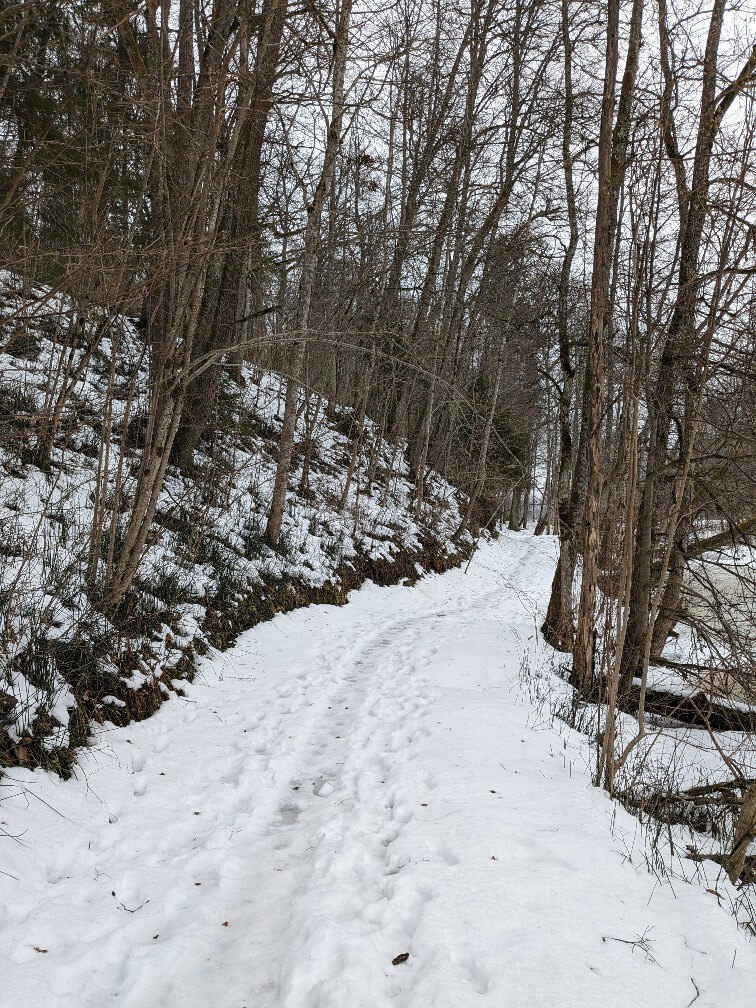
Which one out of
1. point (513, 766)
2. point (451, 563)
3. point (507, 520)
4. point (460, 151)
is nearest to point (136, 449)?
point (513, 766)

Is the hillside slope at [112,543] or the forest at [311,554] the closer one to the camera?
the forest at [311,554]

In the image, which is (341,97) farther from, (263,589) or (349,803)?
(349,803)

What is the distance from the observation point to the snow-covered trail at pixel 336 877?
2182 millimetres

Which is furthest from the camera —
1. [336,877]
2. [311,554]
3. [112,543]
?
[311,554]

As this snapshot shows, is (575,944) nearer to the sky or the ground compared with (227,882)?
nearer to the sky

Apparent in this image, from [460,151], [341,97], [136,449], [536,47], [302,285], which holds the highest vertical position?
[536,47]

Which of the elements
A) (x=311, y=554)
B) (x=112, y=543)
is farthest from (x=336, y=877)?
(x=311, y=554)

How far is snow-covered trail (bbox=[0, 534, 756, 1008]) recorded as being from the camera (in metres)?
2.18

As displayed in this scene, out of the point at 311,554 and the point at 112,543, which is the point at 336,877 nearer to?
the point at 112,543

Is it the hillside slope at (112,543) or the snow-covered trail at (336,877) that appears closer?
the snow-covered trail at (336,877)

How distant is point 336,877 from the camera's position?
279cm

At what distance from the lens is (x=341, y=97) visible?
304 inches

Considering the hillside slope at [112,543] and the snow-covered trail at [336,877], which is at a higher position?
the hillside slope at [112,543]

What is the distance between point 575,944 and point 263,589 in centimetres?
541
